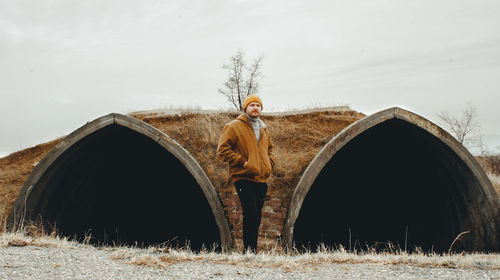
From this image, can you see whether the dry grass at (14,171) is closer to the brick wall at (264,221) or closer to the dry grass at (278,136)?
the dry grass at (278,136)

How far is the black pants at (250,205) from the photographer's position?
209 inches

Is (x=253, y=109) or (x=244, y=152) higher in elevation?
(x=253, y=109)

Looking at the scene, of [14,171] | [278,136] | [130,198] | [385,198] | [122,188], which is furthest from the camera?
[14,171]

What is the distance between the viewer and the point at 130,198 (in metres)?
10.5

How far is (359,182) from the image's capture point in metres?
10.3

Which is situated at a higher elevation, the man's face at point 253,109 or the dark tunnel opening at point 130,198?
the man's face at point 253,109

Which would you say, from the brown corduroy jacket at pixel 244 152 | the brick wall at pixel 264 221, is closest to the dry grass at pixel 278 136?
the brick wall at pixel 264 221

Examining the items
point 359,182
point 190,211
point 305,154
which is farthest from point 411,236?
point 190,211

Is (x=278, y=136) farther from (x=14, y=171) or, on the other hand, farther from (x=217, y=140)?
(x=14, y=171)

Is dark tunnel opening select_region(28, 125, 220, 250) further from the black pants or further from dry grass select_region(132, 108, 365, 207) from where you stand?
the black pants

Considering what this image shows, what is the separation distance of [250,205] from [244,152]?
0.68 metres

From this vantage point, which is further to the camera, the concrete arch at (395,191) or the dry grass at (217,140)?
the dry grass at (217,140)

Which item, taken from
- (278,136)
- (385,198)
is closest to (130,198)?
(278,136)

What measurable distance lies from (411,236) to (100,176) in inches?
286
